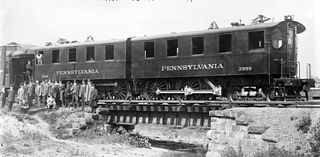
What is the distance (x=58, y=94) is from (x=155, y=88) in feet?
21.6

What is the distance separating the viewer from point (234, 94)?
20.1 meters

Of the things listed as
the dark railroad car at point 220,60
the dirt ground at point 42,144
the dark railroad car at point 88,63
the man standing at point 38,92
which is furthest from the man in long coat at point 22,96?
the dark railroad car at point 220,60

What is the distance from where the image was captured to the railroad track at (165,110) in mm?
18375

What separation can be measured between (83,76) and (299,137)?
15246mm

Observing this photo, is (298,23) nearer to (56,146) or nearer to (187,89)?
(187,89)

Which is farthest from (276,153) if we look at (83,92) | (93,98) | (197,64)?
(83,92)

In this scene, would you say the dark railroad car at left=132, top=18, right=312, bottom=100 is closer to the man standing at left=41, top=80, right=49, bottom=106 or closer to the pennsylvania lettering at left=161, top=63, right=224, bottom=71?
the pennsylvania lettering at left=161, top=63, right=224, bottom=71

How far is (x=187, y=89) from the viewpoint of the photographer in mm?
21250

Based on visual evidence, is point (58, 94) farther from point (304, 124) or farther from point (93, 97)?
point (304, 124)

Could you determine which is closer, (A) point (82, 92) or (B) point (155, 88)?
(B) point (155, 88)

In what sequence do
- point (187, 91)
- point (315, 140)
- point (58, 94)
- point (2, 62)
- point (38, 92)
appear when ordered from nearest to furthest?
point (315, 140), point (187, 91), point (58, 94), point (38, 92), point (2, 62)

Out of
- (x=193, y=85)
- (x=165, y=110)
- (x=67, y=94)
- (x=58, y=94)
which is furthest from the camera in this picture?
(x=58, y=94)

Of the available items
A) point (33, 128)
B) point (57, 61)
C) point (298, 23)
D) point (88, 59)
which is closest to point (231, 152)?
point (298, 23)

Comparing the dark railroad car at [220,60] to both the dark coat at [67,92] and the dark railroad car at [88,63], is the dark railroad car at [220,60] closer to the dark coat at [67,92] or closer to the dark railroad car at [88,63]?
the dark railroad car at [88,63]
